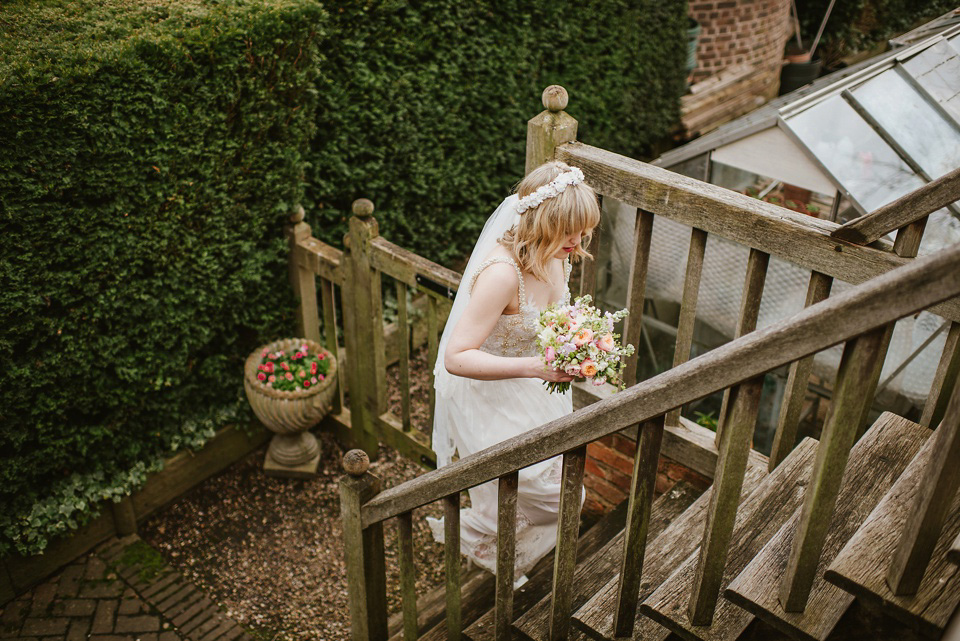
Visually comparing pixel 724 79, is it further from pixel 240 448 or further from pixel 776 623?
pixel 776 623

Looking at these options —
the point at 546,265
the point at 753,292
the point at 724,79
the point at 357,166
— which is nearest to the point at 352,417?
the point at 357,166

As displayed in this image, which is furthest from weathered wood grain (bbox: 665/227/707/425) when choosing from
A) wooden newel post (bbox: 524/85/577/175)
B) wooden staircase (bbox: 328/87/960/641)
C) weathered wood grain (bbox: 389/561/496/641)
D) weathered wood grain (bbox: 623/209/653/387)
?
weathered wood grain (bbox: 389/561/496/641)

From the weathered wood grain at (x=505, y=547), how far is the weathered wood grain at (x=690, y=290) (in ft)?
3.21

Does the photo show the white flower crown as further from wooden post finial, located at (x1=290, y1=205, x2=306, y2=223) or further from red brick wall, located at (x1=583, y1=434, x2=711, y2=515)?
wooden post finial, located at (x1=290, y1=205, x2=306, y2=223)

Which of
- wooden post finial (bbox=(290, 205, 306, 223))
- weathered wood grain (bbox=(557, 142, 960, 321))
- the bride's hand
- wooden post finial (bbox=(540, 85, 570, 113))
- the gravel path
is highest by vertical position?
wooden post finial (bbox=(540, 85, 570, 113))

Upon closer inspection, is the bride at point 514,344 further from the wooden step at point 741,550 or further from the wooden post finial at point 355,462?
the wooden step at point 741,550

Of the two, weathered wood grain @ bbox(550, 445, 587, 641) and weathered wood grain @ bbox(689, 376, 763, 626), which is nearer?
weathered wood grain @ bbox(689, 376, 763, 626)

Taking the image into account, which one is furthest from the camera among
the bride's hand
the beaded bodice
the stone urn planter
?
the stone urn planter

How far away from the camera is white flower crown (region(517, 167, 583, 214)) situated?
2834 millimetres

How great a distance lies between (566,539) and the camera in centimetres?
222

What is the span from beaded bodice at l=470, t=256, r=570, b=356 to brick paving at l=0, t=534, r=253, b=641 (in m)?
2.28

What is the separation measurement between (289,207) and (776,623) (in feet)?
12.6

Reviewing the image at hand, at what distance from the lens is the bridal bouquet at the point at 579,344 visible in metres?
2.75

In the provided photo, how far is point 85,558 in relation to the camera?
15.1 ft
